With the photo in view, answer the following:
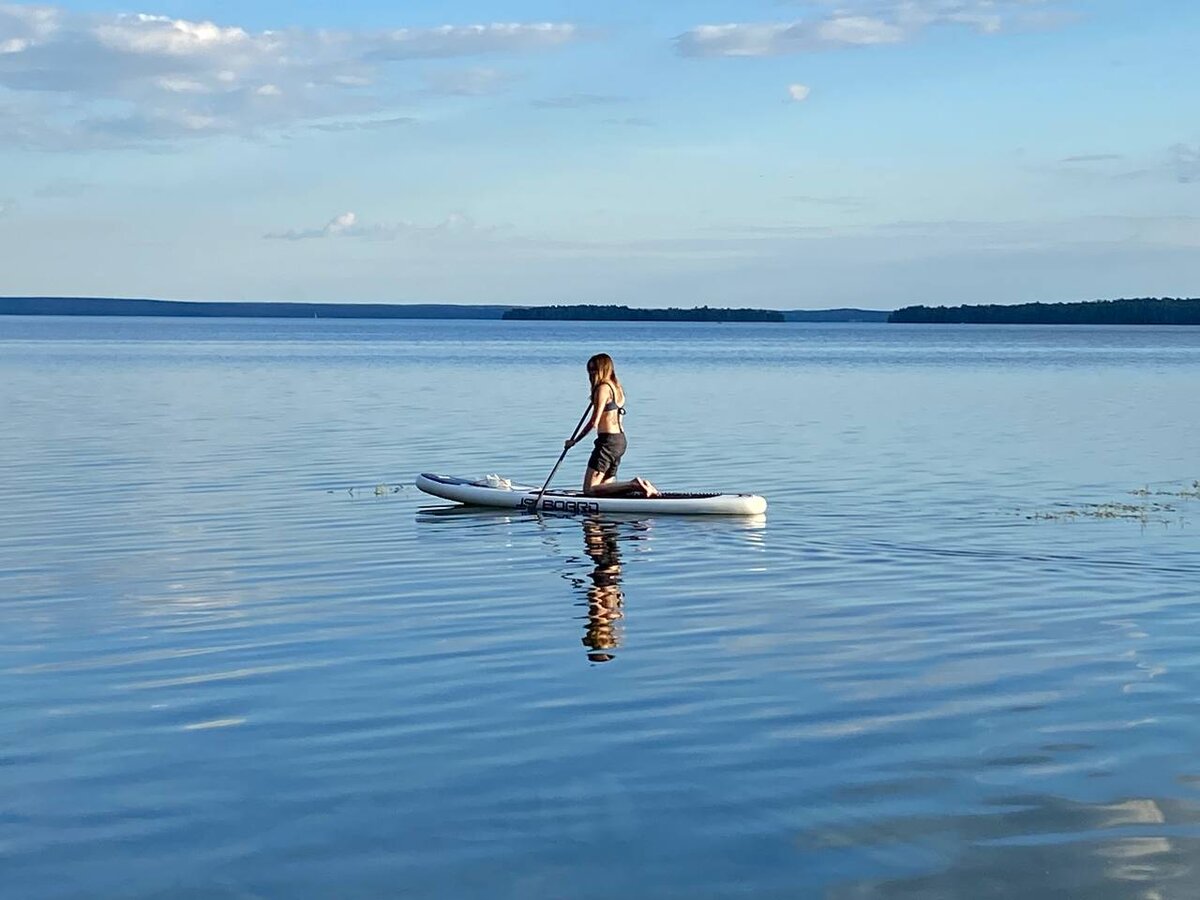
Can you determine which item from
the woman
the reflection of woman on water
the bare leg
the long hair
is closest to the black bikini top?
the woman

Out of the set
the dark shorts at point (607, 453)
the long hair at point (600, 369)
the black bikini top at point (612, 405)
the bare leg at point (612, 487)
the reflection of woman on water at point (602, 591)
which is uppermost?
the long hair at point (600, 369)

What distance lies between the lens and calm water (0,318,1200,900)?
7680mm

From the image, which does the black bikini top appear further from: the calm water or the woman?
the calm water

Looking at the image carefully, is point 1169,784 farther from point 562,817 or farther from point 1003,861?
point 562,817

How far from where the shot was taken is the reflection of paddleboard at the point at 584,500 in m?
20.7

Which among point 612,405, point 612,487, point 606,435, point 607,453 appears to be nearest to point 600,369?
point 612,405

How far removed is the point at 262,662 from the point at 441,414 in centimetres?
3252

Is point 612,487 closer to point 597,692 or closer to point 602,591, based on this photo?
point 602,591

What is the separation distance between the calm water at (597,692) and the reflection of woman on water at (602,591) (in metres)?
0.07

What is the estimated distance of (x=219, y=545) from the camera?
1845cm

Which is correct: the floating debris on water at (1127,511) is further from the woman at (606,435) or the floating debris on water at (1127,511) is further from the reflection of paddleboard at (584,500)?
the woman at (606,435)

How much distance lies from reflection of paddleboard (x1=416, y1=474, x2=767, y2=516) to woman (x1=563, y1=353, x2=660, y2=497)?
0.62 ft

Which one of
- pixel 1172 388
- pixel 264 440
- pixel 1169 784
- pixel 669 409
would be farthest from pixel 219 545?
pixel 1172 388

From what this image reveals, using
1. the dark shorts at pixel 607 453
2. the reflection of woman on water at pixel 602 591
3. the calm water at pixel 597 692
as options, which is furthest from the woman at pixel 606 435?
the calm water at pixel 597 692
